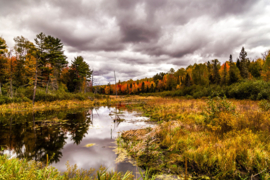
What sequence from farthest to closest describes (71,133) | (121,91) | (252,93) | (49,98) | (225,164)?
(121,91) < (49,98) < (252,93) < (71,133) < (225,164)

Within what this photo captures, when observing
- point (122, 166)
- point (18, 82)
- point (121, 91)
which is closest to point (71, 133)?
point (122, 166)

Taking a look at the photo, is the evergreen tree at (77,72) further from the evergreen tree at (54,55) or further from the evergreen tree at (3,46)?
the evergreen tree at (3,46)

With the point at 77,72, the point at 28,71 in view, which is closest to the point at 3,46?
the point at 28,71

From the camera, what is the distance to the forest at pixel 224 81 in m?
20.5

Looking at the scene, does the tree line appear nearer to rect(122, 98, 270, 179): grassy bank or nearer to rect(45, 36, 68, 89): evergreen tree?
rect(45, 36, 68, 89): evergreen tree

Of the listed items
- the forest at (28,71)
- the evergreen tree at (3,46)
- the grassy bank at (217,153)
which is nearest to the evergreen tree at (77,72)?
the forest at (28,71)

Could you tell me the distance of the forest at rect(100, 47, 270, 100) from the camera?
2046cm

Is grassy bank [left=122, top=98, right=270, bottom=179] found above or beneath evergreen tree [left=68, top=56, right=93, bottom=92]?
beneath

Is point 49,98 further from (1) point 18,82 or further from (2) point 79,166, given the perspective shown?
(2) point 79,166

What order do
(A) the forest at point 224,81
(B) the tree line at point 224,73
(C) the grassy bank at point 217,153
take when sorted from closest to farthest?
(C) the grassy bank at point 217,153, (A) the forest at point 224,81, (B) the tree line at point 224,73

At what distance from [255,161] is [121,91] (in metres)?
112

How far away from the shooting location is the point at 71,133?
8.49m

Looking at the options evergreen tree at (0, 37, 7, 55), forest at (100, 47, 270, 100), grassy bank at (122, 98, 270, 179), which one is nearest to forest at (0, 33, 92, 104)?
evergreen tree at (0, 37, 7, 55)

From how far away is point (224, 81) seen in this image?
41406 mm
